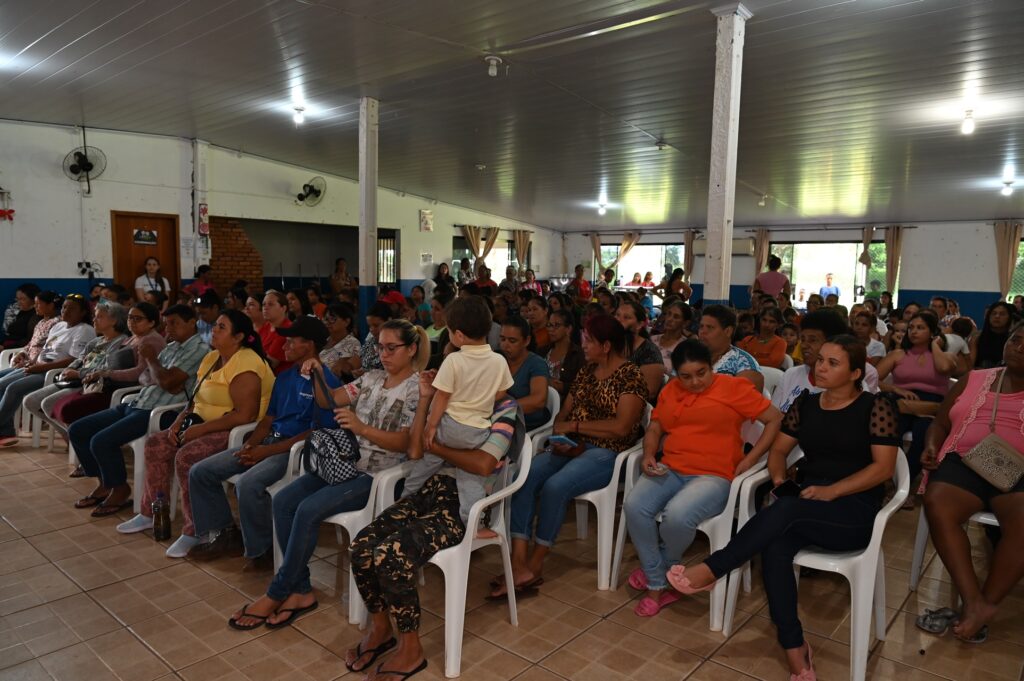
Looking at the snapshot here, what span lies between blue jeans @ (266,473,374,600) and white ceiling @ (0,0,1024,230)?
3.31 m

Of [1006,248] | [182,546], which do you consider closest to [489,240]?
[1006,248]

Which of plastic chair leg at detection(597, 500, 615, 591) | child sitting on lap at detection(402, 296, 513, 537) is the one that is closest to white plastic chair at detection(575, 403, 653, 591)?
plastic chair leg at detection(597, 500, 615, 591)

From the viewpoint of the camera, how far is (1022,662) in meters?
2.38

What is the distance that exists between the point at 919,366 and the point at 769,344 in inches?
35.6

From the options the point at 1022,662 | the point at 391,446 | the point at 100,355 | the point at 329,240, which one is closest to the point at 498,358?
the point at 391,446

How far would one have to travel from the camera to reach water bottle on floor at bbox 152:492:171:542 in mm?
3354

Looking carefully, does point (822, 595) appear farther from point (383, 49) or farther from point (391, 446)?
point (383, 49)

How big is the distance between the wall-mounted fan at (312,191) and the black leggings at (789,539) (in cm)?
1029

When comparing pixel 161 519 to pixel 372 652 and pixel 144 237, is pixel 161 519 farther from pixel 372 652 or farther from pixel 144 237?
pixel 144 237

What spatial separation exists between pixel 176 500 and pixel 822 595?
3321mm

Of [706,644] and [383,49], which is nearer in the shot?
[706,644]

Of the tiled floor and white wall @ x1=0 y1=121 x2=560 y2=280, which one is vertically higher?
white wall @ x1=0 y1=121 x2=560 y2=280

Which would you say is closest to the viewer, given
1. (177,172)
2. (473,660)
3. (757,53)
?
(473,660)

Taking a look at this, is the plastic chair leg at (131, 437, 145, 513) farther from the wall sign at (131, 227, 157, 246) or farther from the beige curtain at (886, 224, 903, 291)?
the beige curtain at (886, 224, 903, 291)
